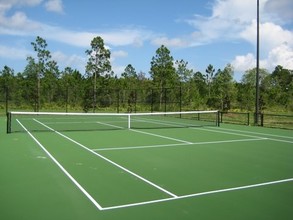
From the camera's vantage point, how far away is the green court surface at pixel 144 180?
17.2 ft

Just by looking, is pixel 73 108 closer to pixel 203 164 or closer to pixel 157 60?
pixel 157 60

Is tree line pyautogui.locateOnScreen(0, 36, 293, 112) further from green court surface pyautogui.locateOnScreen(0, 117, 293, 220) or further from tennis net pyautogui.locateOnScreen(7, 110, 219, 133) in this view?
green court surface pyautogui.locateOnScreen(0, 117, 293, 220)

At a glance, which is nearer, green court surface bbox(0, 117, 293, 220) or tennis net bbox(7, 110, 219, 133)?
green court surface bbox(0, 117, 293, 220)

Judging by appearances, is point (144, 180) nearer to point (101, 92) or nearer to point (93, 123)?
point (93, 123)

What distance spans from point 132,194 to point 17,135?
9667 millimetres

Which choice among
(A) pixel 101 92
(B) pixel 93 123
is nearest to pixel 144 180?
(B) pixel 93 123

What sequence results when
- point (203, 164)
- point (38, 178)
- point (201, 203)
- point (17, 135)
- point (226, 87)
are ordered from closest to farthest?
point (201, 203), point (38, 178), point (203, 164), point (17, 135), point (226, 87)

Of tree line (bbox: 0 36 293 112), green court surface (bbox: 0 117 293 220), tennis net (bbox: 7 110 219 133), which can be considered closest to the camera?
green court surface (bbox: 0 117 293 220)

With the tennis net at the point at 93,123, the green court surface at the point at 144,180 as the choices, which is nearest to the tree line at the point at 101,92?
the tennis net at the point at 93,123

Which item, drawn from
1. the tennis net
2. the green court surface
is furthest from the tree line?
the green court surface

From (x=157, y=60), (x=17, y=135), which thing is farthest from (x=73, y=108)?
(x=17, y=135)

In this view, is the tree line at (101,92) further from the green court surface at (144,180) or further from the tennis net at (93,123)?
the green court surface at (144,180)

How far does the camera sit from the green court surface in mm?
5254

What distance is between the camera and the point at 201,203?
221 inches
